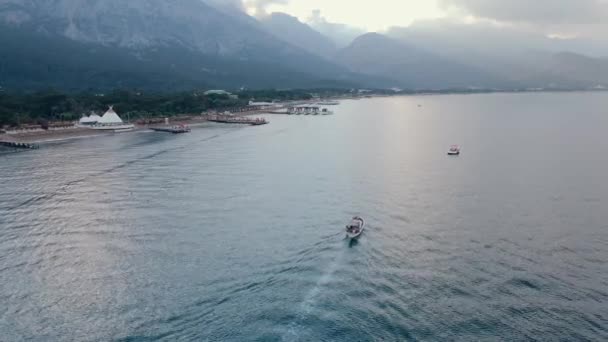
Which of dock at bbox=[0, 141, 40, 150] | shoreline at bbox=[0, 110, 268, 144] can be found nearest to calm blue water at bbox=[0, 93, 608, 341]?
dock at bbox=[0, 141, 40, 150]

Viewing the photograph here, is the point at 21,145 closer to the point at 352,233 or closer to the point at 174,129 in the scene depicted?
the point at 174,129

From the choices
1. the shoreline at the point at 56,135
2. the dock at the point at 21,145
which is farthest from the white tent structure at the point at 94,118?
the dock at the point at 21,145

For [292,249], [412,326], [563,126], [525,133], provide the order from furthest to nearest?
1. [563,126]
2. [525,133]
3. [292,249]
4. [412,326]

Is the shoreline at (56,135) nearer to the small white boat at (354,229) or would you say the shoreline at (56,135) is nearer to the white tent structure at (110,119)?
the white tent structure at (110,119)

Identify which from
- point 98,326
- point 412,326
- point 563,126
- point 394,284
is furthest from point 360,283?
point 563,126

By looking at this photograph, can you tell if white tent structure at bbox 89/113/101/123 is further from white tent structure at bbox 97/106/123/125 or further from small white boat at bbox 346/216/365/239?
small white boat at bbox 346/216/365/239

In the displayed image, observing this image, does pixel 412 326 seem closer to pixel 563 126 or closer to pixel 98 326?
pixel 98 326
